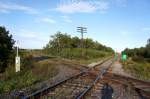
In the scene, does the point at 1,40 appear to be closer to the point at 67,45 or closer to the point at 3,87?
the point at 3,87

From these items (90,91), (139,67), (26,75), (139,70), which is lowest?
→ (139,70)

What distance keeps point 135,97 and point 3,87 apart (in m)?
6.07

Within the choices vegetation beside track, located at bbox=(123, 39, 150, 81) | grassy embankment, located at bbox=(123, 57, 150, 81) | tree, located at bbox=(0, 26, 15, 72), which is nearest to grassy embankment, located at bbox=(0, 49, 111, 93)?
tree, located at bbox=(0, 26, 15, 72)

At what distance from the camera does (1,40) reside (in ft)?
77.3

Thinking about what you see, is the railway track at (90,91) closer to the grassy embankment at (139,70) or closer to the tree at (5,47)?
the grassy embankment at (139,70)

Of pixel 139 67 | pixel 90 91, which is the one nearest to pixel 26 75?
pixel 90 91

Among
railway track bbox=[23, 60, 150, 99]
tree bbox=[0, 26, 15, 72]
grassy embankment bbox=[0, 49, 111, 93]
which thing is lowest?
railway track bbox=[23, 60, 150, 99]

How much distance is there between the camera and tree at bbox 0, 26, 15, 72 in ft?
74.5

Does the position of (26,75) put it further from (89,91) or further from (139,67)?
(139,67)

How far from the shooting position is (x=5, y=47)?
23.6 metres

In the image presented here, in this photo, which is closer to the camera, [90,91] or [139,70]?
[90,91]

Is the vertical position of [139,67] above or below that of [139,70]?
above

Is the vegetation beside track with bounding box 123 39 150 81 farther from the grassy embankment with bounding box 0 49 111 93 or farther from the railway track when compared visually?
the grassy embankment with bounding box 0 49 111 93

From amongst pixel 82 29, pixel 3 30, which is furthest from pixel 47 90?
pixel 82 29
